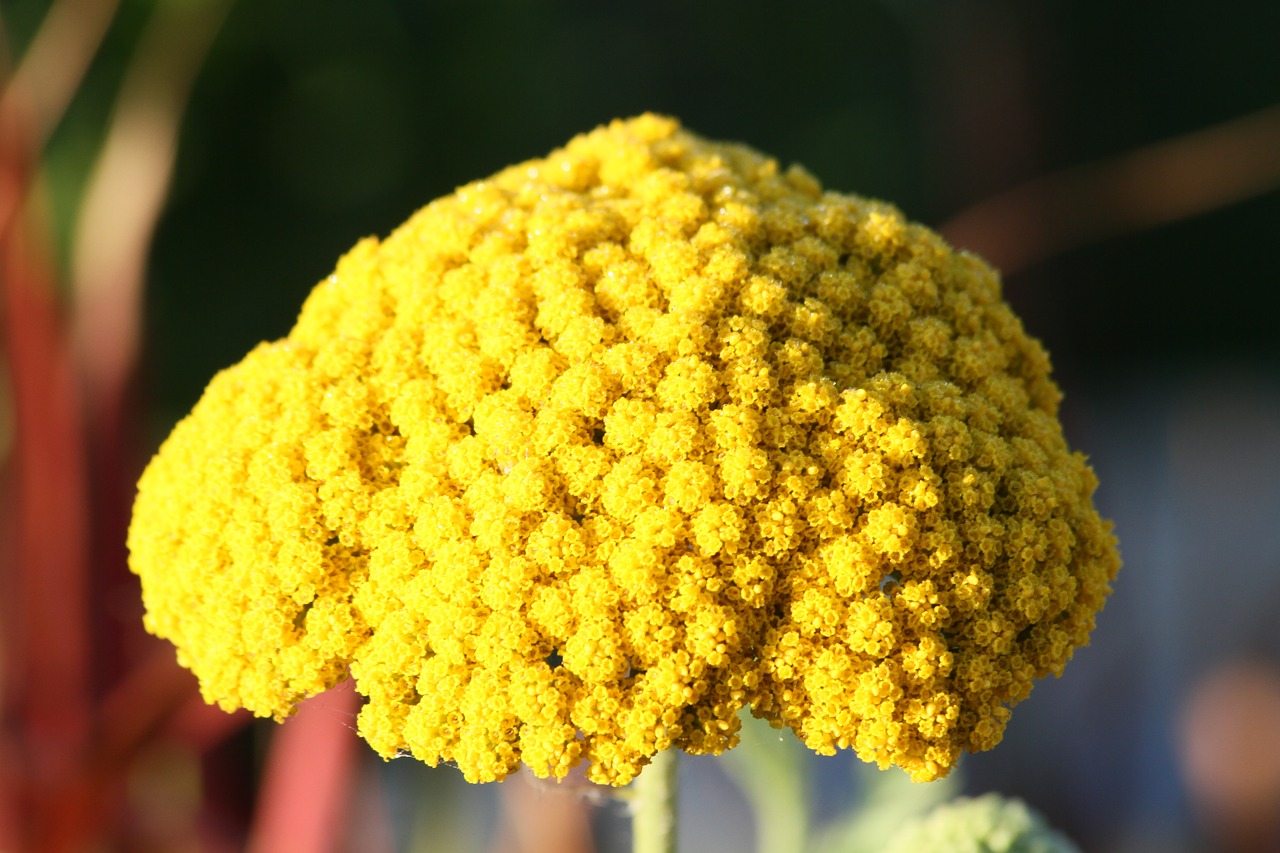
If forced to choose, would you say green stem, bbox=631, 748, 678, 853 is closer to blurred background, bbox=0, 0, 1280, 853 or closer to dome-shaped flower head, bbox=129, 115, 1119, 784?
dome-shaped flower head, bbox=129, 115, 1119, 784

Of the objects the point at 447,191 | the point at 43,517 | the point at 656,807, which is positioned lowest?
Result: the point at 656,807

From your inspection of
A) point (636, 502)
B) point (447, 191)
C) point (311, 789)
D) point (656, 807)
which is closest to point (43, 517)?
point (311, 789)

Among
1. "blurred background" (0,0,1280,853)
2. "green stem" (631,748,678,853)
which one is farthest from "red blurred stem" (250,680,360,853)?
"green stem" (631,748,678,853)

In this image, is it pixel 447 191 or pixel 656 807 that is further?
pixel 447 191

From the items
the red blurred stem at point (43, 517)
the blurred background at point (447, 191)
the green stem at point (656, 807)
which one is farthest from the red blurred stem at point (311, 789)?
the green stem at point (656, 807)

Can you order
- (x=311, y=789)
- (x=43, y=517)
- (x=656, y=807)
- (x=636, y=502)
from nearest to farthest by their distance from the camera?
(x=636, y=502) < (x=656, y=807) < (x=311, y=789) < (x=43, y=517)

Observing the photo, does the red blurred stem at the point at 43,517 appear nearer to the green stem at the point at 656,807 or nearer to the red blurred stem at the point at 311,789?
the red blurred stem at the point at 311,789

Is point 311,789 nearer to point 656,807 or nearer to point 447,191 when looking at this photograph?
point 656,807
